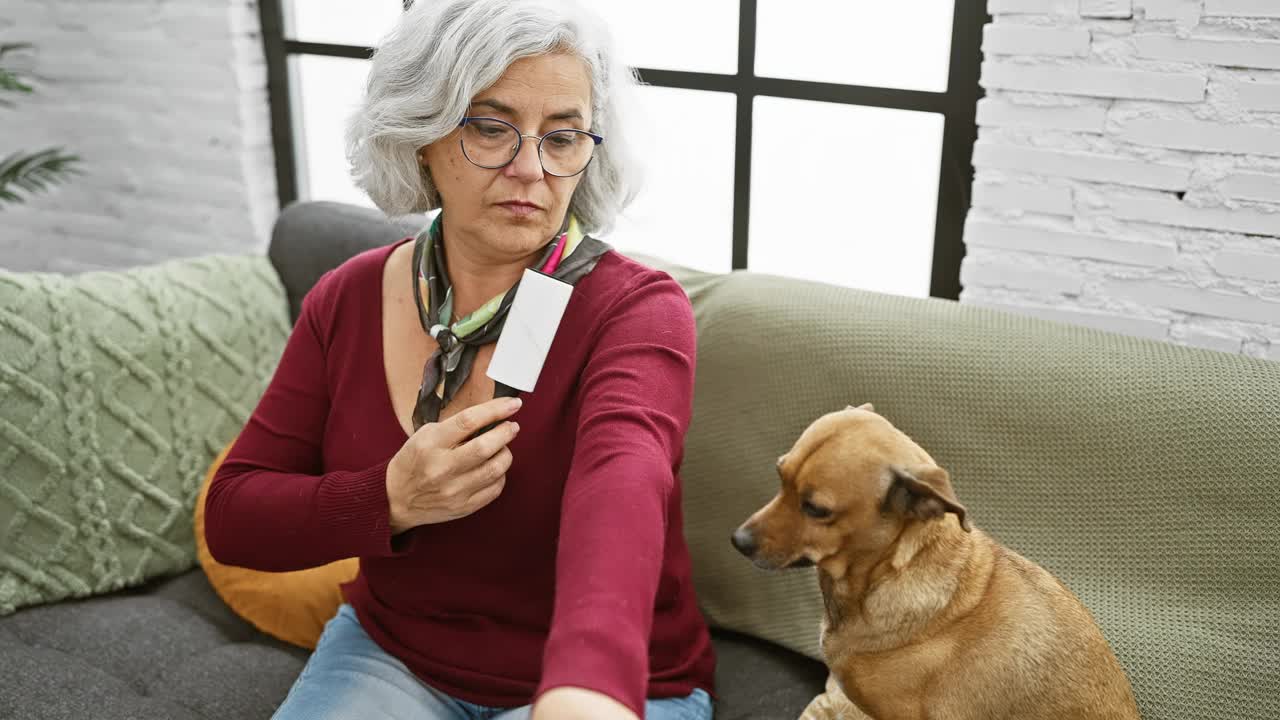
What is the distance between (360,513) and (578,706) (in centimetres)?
55

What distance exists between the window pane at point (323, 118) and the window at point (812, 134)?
174 millimetres

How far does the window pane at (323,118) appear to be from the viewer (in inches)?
122

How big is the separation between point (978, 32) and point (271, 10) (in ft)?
6.42

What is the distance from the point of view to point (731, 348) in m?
1.86

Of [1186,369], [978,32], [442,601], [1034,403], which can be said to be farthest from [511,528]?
[978,32]

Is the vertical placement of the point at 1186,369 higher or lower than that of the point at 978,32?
lower

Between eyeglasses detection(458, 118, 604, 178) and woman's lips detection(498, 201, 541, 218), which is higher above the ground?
eyeglasses detection(458, 118, 604, 178)

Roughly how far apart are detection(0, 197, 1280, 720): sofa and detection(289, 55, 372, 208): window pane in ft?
4.99

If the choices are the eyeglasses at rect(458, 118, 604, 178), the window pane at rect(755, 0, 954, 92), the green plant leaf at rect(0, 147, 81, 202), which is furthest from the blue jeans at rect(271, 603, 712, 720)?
the green plant leaf at rect(0, 147, 81, 202)

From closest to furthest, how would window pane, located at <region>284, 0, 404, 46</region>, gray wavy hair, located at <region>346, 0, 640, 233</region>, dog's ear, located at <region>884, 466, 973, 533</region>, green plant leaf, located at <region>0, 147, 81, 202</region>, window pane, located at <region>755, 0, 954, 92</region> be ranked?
1. dog's ear, located at <region>884, 466, 973, 533</region>
2. gray wavy hair, located at <region>346, 0, 640, 233</region>
3. window pane, located at <region>755, 0, 954, 92</region>
4. green plant leaf, located at <region>0, 147, 81, 202</region>
5. window pane, located at <region>284, 0, 404, 46</region>

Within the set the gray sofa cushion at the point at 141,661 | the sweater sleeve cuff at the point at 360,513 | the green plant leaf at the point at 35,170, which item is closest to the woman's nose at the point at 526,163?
the sweater sleeve cuff at the point at 360,513

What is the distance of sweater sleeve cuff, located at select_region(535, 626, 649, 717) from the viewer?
3.04ft

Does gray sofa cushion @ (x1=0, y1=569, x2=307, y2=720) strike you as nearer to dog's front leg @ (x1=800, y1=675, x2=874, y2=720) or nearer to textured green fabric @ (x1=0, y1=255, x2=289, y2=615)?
textured green fabric @ (x1=0, y1=255, x2=289, y2=615)

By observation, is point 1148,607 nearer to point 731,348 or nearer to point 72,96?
point 731,348
